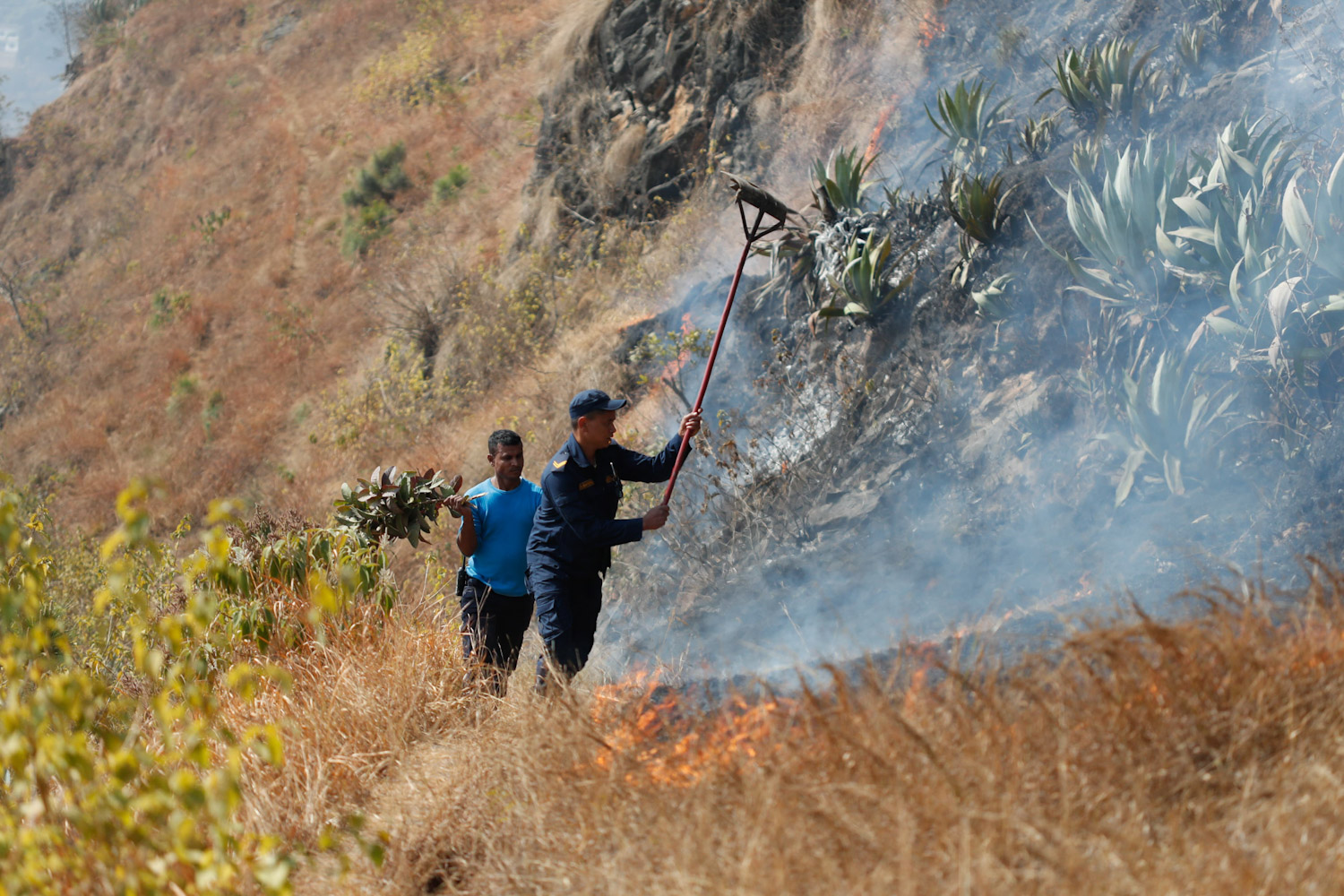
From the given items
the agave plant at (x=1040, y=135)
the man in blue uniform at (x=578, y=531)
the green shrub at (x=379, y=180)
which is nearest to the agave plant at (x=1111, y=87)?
the agave plant at (x=1040, y=135)

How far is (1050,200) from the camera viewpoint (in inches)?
239

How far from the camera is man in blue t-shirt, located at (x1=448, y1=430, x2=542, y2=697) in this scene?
15.1 feet

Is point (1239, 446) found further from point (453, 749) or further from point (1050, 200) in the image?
point (453, 749)

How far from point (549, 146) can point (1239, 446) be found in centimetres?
1239

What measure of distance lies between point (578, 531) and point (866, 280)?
341cm

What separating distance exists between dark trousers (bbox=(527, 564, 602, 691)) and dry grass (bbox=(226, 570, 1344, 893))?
0.89 metres

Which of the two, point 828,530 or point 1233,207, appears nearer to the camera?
point 1233,207

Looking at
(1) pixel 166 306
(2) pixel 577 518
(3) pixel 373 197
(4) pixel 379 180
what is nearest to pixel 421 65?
(4) pixel 379 180

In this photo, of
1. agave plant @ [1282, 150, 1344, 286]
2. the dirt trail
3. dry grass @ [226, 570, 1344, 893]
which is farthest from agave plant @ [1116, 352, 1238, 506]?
the dirt trail

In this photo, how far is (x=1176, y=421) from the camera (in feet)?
14.9

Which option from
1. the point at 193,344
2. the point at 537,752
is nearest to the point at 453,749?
the point at 537,752

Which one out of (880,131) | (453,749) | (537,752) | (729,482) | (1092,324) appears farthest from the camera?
(880,131)

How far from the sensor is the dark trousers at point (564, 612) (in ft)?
13.7

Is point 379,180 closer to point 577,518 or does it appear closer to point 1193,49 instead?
point 1193,49
